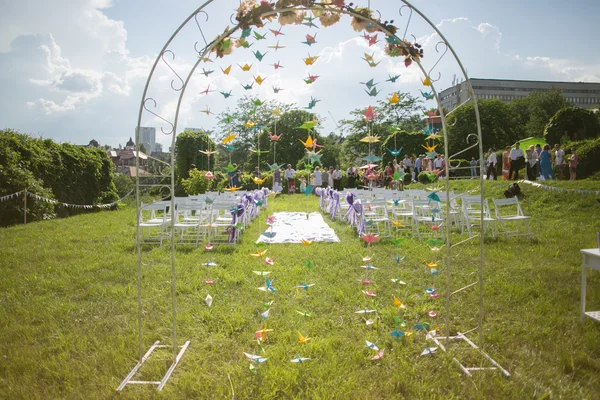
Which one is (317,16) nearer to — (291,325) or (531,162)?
(291,325)

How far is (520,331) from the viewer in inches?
144

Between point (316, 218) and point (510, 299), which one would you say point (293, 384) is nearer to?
point (510, 299)

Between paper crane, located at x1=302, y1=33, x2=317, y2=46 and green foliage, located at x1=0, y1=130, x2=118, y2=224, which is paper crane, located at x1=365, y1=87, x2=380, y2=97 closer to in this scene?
paper crane, located at x1=302, y1=33, x2=317, y2=46

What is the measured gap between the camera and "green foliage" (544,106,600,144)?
17.3 meters

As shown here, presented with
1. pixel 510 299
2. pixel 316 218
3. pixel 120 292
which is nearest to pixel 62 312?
pixel 120 292

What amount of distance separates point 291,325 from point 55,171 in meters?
12.8

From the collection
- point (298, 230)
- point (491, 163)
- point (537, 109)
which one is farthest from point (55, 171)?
point (537, 109)

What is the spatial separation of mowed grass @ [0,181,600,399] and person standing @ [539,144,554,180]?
25.0ft

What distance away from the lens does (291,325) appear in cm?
382

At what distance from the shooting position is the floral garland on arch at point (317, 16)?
300cm

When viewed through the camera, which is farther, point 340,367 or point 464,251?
point 464,251

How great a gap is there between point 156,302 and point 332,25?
3.49 meters

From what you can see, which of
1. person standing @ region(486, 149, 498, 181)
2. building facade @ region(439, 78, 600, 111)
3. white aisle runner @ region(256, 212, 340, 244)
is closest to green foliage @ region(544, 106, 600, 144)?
person standing @ region(486, 149, 498, 181)

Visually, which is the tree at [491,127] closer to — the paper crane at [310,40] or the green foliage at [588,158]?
the green foliage at [588,158]
